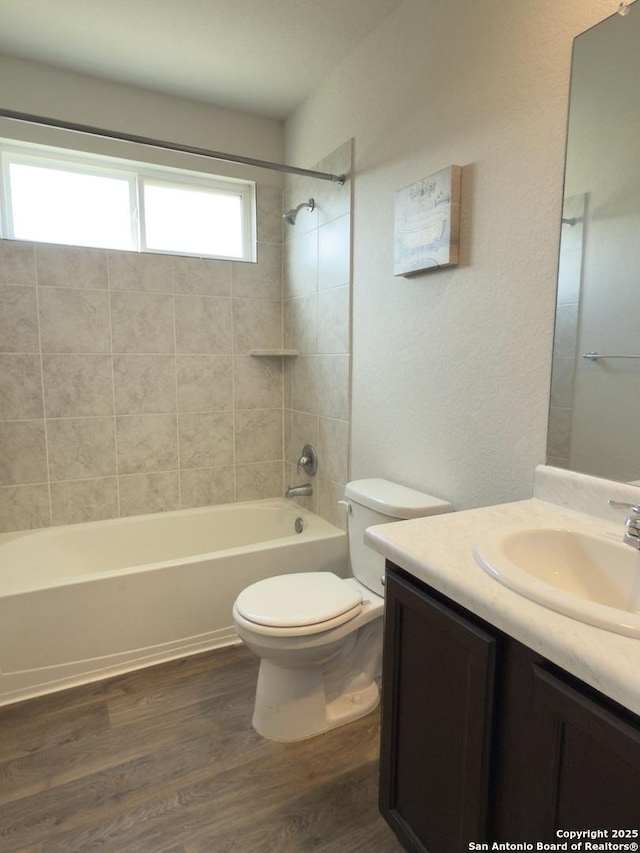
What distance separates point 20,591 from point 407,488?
153 cm

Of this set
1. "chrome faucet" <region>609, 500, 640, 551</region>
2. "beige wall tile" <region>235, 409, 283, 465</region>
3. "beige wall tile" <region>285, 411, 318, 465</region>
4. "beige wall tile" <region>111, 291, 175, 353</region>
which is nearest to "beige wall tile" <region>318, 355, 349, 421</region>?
"beige wall tile" <region>285, 411, 318, 465</region>

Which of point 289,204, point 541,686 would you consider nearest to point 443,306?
point 541,686

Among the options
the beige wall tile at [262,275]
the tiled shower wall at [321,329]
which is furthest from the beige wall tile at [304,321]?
the beige wall tile at [262,275]

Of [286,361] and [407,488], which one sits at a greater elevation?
[286,361]

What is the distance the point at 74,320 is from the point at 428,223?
1.80 meters

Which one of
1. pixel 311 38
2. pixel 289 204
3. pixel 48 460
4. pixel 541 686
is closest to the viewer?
pixel 541 686

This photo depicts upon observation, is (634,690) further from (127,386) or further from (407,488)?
(127,386)

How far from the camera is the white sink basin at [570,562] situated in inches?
39.0

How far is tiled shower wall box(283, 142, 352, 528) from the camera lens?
7.68 ft

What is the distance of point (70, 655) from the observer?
1971mm

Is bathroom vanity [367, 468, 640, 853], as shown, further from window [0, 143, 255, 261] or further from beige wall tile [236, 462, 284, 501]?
window [0, 143, 255, 261]

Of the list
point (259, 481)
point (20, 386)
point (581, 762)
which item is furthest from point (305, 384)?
point (581, 762)

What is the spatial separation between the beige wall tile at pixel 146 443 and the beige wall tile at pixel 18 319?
56 cm

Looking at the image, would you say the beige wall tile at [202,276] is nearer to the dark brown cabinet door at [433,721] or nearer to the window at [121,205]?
the window at [121,205]
